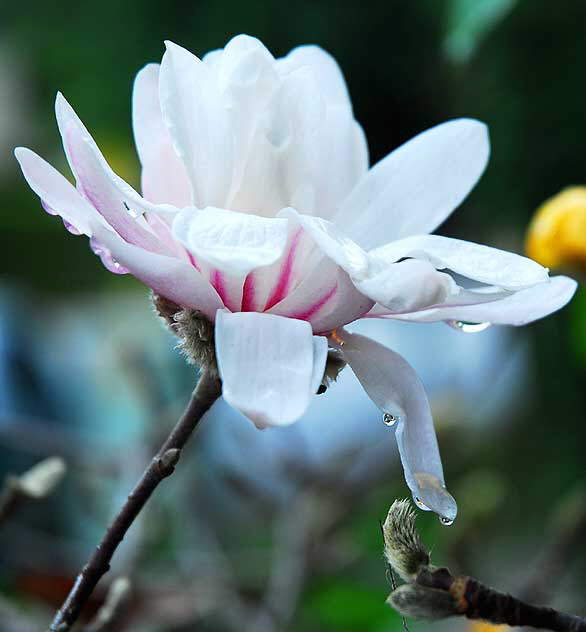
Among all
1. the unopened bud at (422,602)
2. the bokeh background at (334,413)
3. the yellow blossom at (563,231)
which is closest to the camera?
the unopened bud at (422,602)

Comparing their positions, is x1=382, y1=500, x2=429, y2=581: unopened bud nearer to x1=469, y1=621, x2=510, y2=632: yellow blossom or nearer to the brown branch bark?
the brown branch bark

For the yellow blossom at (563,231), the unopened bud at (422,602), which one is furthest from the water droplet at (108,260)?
the yellow blossom at (563,231)

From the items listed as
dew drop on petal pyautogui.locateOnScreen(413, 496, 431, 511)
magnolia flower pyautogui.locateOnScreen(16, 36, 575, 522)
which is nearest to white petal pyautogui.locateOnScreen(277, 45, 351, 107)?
magnolia flower pyautogui.locateOnScreen(16, 36, 575, 522)

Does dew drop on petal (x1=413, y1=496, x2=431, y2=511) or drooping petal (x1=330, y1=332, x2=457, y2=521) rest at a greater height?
drooping petal (x1=330, y1=332, x2=457, y2=521)

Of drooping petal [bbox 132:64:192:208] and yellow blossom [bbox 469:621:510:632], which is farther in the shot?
yellow blossom [bbox 469:621:510:632]

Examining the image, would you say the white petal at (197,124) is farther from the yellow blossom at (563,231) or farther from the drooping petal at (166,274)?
the yellow blossom at (563,231)

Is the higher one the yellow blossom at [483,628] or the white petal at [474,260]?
the white petal at [474,260]

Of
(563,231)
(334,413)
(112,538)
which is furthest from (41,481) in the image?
(334,413)

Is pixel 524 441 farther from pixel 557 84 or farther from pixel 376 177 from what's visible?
pixel 376 177

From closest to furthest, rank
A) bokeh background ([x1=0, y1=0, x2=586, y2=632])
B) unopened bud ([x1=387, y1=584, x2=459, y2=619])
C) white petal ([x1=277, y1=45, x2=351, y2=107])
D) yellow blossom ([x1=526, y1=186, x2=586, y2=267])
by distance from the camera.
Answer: unopened bud ([x1=387, y1=584, x2=459, y2=619]) → white petal ([x1=277, y1=45, x2=351, y2=107]) → yellow blossom ([x1=526, y1=186, x2=586, y2=267]) → bokeh background ([x1=0, y1=0, x2=586, y2=632])
